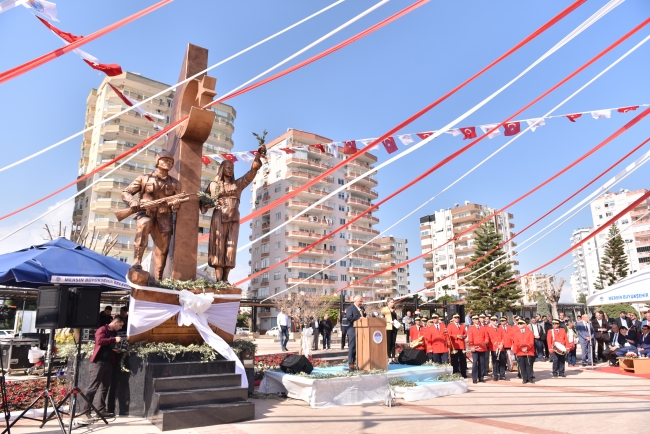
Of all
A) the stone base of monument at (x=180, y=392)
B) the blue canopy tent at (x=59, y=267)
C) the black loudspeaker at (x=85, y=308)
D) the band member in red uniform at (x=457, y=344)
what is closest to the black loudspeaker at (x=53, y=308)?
the black loudspeaker at (x=85, y=308)

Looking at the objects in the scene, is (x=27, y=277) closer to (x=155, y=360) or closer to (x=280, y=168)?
(x=155, y=360)

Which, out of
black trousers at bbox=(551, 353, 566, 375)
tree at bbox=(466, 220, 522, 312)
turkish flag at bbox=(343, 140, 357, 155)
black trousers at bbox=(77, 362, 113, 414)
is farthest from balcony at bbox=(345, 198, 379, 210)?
black trousers at bbox=(77, 362, 113, 414)

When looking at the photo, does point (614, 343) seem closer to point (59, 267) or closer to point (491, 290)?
point (59, 267)

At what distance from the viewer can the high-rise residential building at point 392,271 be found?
98175mm

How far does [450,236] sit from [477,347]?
307 ft

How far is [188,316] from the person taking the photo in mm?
7848

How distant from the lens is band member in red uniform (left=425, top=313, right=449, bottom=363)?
12.9m

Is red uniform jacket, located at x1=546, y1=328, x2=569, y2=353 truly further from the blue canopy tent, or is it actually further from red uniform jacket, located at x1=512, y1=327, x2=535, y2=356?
the blue canopy tent

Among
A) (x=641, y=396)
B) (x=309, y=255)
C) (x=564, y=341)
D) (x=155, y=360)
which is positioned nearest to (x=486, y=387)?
(x=641, y=396)

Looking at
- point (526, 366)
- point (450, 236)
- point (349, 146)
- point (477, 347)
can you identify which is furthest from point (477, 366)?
point (450, 236)

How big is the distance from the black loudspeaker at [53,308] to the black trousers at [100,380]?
117 centimetres

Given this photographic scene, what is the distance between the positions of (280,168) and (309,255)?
14204 millimetres

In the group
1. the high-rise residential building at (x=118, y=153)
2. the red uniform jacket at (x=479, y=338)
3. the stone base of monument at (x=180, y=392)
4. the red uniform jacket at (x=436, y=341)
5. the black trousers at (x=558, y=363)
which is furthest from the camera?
the high-rise residential building at (x=118, y=153)

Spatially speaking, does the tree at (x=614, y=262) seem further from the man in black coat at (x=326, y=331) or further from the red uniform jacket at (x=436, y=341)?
the red uniform jacket at (x=436, y=341)
